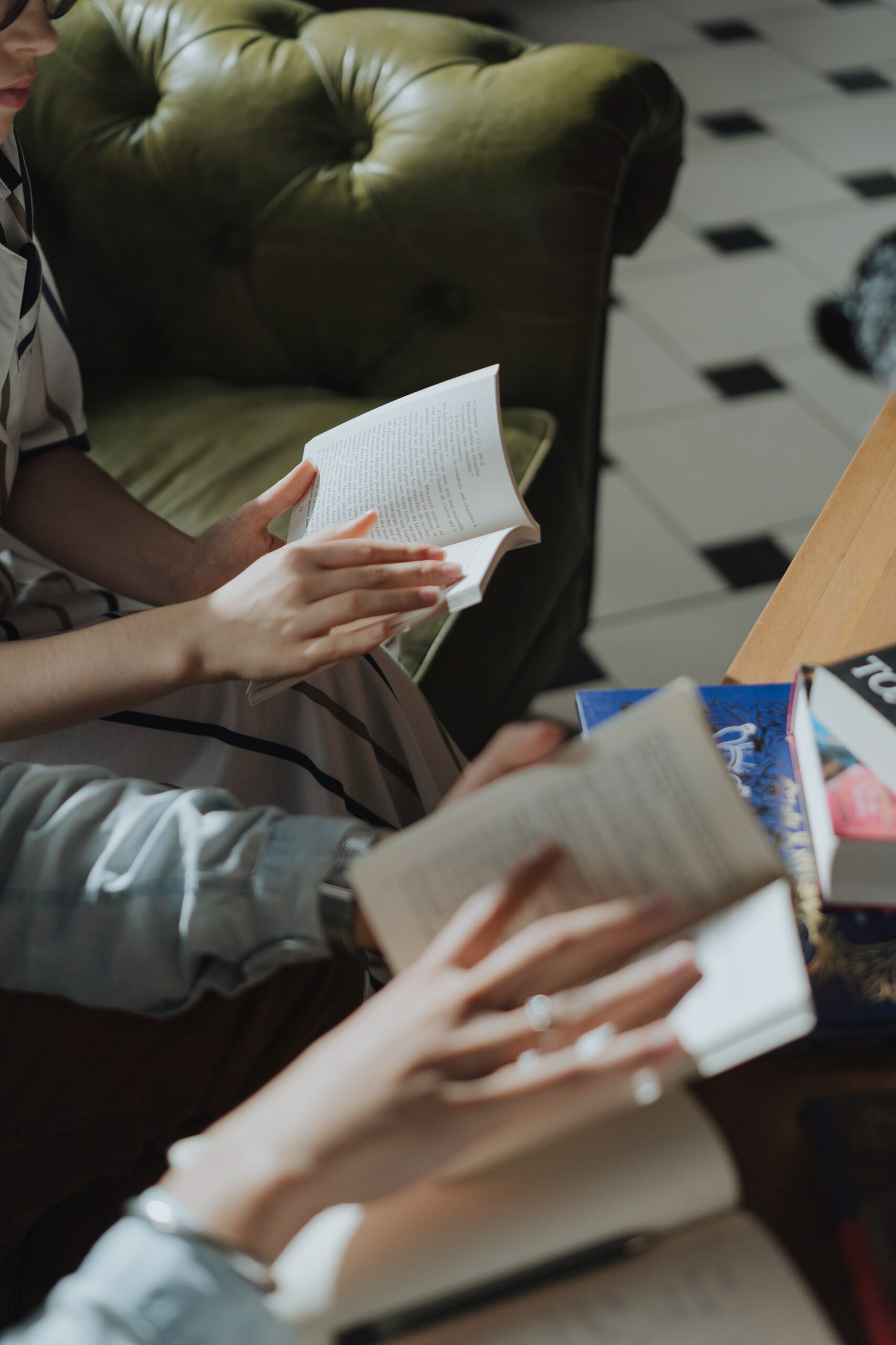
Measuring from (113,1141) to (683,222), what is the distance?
270cm

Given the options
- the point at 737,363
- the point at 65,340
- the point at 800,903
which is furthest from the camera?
the point at 737,363

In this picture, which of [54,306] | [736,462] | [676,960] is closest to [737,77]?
[736,462]

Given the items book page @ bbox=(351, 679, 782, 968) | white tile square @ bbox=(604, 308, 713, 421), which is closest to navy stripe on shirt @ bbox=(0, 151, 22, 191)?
book page @ bbox=(351, 679, 782, 968)

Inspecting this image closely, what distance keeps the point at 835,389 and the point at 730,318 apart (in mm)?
339

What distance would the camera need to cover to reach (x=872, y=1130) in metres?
0.63

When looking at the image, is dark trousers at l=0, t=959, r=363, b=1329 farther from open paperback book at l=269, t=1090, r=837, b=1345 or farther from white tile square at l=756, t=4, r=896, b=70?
white tile square at l=756, t=4, r=896, b=70

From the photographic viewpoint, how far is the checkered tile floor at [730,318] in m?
2.02

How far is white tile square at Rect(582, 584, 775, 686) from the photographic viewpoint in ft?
6.12

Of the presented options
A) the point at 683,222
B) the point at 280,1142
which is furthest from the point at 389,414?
the point at 683,222

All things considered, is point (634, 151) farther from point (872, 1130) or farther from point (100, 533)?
point (872, 1130)

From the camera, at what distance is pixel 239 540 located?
42.6 inches

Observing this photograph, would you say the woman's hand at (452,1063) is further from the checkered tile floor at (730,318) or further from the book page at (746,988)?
the checkered tile floor at (730,318)

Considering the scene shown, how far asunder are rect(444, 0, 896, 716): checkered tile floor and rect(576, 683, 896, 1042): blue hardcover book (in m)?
0.97

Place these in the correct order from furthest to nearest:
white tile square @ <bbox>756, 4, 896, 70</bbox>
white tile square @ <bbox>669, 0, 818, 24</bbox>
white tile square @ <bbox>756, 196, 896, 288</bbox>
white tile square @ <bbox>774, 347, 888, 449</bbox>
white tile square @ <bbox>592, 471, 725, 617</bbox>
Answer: white tile square @ <bbox>669, 0, 818, 24</bbox>
white tile square @ <bbox>756, 4, 896, 70</bbox>
white tile square @ <bbox>756, 196, 896, 288</bbox>
white tile square @ <bbox>774, 347, 888, 449</bbox>
white tile square @ <bbox>592, 471, 725, 617</bbox>
